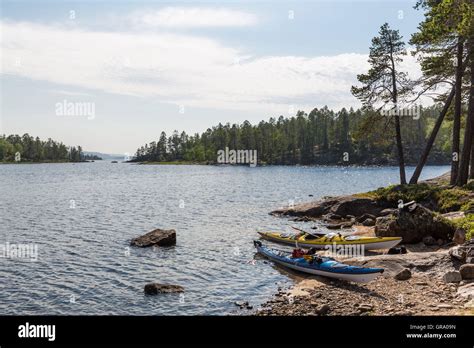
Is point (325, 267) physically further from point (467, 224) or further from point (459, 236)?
point (467, 224)

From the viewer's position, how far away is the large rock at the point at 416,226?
24.8 m

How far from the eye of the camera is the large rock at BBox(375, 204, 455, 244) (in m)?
24.8

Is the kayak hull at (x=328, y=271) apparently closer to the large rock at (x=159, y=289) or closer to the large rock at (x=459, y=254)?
the large rock at (x=459, y=254)

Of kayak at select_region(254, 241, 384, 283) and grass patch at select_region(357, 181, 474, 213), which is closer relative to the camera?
kayak at select_region(254, 241, 384, 283)

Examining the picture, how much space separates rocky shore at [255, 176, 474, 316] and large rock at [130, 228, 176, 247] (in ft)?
37.0

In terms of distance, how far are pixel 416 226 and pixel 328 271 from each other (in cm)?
746

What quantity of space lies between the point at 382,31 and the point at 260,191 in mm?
38892

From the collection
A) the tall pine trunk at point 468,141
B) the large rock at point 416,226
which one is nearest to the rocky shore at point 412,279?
the large rock at point 416,226

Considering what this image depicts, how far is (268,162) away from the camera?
172 meters

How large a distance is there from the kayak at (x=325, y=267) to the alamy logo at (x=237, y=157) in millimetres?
141315
